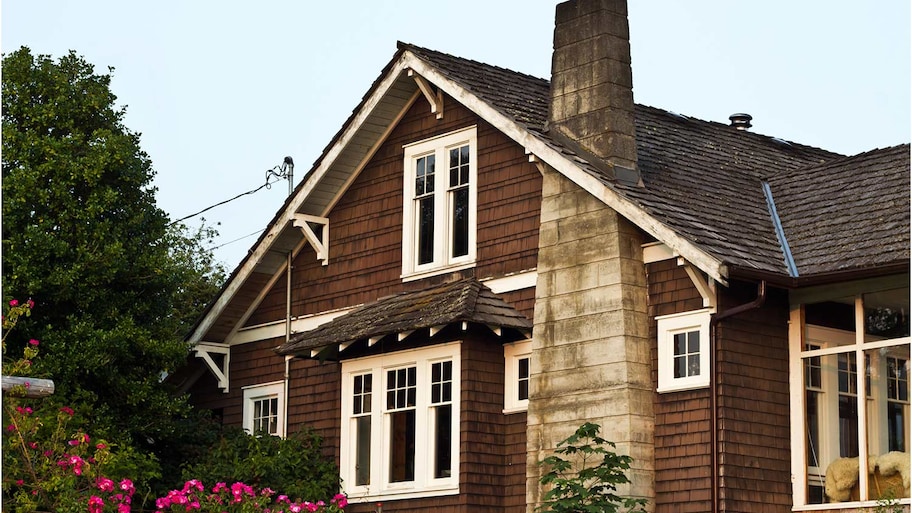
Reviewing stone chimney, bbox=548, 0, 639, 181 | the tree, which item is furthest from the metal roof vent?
the tree

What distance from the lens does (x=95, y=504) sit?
679 inches

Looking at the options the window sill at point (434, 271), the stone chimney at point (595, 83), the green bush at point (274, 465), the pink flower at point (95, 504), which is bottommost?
the pink flower at point (95, 504)

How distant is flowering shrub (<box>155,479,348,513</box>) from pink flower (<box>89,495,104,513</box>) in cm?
93

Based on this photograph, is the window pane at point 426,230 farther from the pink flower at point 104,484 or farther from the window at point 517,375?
the pink flower at point 104,484

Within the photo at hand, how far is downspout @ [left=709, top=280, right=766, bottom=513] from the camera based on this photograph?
1656 centimetres

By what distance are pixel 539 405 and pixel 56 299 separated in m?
7.28

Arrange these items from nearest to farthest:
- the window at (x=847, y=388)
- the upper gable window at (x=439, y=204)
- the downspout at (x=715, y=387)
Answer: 1. the downspout at (x=715, y=387)
2. the window at (x=847, y=388)
3. the upper gable window at (x=439, y=204)

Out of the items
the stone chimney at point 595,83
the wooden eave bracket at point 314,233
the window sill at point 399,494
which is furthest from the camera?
the wooden eave bracket at point 314,233

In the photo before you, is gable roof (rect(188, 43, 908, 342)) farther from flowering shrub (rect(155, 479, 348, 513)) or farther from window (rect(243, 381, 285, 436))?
flowering shrub (rect(155, 479, 348, 513))

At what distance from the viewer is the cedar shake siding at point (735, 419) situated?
16781mm

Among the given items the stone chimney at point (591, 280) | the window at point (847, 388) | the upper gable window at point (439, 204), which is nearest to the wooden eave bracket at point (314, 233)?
the upper gable window at point (439, 204)

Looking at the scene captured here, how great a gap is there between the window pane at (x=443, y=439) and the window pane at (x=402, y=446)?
0.53m

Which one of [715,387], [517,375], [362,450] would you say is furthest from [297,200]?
[715,387]

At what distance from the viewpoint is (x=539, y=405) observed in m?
18.6
